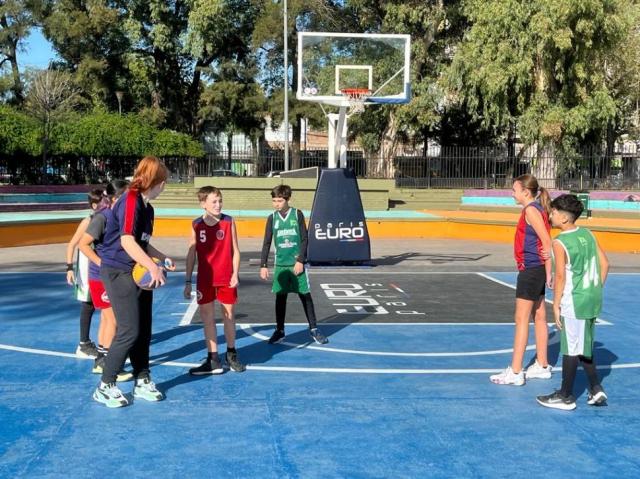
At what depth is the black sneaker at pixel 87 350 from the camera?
7520 millimetres

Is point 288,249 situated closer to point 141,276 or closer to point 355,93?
point 141,276

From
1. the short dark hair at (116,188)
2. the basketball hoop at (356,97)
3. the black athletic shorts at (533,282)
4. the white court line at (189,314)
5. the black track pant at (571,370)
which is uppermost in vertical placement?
the basketball hoop at (356,97)

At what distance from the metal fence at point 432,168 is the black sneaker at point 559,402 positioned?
27124mm

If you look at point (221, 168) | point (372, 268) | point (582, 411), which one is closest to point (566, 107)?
point (221, 168)

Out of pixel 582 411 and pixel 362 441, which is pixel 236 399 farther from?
pixel 582 411

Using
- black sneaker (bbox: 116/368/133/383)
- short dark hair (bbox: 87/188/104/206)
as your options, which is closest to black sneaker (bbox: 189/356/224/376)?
black sneaker (bbox: 116/368/133/383)

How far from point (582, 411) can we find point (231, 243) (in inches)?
130

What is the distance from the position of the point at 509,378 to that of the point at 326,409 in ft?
5.91

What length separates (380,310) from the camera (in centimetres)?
1033

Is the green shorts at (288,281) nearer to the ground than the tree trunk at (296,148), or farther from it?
nearer to the ground

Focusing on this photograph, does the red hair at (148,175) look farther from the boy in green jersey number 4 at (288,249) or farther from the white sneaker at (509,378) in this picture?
the white sneaker at (509,378)

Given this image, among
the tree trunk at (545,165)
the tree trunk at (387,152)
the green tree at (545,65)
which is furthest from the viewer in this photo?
the tree trunk at (387,152)

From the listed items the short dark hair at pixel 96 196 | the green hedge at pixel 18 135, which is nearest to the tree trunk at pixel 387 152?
the green hedge at pixel 18 135

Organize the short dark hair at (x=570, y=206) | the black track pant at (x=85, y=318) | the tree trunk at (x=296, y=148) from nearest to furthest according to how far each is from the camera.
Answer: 1. the short dark hair at (x=570, y=206)
2. the black track pant at (x=85, y=318)
3. the tree trunk at (x=296, y=148)
